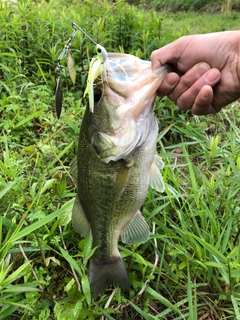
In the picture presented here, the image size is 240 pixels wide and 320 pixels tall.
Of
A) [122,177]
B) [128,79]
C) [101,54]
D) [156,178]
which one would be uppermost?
[101,54]

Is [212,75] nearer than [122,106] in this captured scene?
No

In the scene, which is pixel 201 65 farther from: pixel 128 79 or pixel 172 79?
pixel 128 79

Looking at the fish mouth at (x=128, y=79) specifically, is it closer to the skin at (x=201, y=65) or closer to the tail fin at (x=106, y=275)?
the skin at (x=201, y=65)

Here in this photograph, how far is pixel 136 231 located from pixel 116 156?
535 millimetres

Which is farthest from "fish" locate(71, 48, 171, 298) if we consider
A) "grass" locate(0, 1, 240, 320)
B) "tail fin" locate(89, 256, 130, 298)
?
"grass" locate(0, 1, 240, 320)

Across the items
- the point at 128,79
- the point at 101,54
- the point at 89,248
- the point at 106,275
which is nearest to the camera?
the point at 101,54

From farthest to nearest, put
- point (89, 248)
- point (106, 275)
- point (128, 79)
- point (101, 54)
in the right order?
point (106, 275)
point (89, 248)
point (128, 79)
point (101, 54)

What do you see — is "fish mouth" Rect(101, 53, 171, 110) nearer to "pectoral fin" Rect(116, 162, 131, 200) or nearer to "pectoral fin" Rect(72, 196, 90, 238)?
"pectoral fin" Rect(116, 162, 131, 200)

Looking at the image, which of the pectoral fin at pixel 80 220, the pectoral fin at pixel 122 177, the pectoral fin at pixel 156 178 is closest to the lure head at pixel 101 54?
the pectoral fin at pixel 122 177

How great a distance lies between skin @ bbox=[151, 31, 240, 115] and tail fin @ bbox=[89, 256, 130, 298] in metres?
1.01

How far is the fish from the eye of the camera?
64.7 inches

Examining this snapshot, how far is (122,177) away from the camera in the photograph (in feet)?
5.51

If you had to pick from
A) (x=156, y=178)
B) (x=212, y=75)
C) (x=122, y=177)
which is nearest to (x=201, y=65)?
(x=212, y=75)

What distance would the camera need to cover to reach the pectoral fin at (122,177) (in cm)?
168
